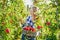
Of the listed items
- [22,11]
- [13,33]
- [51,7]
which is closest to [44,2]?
[51,7]

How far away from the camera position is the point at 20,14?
2.55m

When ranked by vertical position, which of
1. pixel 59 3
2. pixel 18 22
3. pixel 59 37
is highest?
pixel 59 3

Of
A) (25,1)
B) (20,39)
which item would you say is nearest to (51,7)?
(25,1)

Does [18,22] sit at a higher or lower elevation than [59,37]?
higher

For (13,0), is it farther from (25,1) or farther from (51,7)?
(51,7)

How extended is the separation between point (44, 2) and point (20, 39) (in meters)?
0.47

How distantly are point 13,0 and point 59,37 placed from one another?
2.05 feet

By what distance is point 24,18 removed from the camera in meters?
2.54

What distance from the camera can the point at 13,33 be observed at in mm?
2529

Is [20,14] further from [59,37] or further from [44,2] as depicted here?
[59,37]

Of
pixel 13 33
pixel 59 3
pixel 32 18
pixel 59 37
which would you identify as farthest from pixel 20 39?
pixel 59 3

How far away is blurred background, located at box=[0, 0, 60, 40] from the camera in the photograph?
251cm

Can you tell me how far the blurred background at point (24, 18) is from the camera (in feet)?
8.25

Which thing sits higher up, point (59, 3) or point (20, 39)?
point (59, 3)
